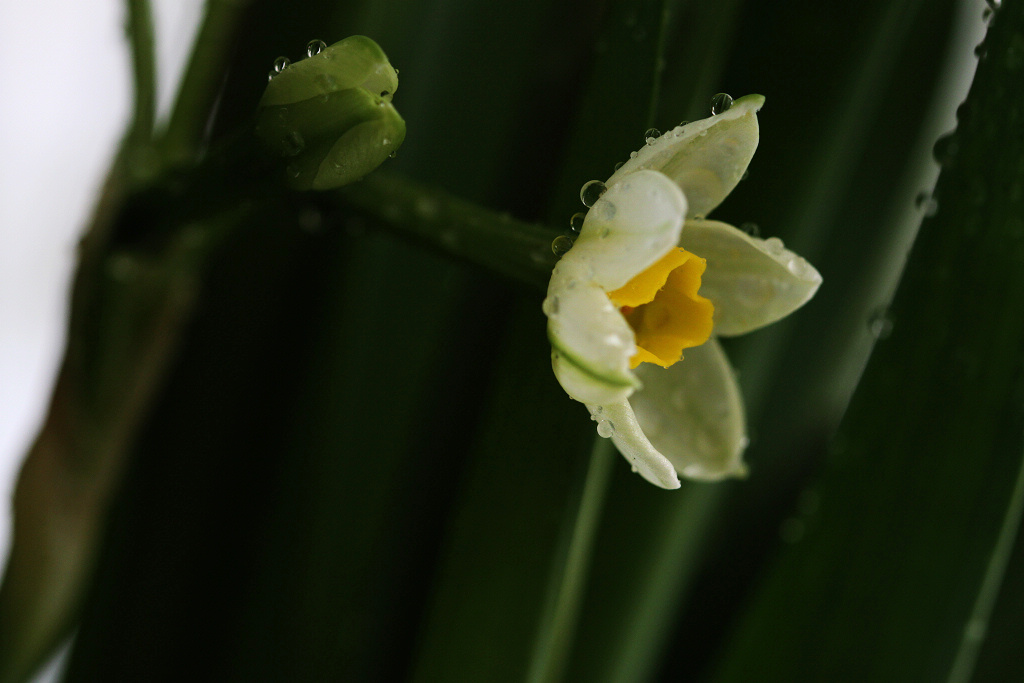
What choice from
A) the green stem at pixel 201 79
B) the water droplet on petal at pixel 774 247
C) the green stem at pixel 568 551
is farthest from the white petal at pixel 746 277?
the green stem at pixel 201 79

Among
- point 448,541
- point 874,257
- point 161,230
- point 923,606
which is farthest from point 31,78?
point 923,606

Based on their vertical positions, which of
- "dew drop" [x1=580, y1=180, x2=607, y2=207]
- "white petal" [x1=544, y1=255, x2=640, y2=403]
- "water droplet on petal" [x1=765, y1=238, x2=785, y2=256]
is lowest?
"white petal" [x1=544, y1=255, x2=640, y2=403]

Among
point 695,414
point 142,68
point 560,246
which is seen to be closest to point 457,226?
point 560,246

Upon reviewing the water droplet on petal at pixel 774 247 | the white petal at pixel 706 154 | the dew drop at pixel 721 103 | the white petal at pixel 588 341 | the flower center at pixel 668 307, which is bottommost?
the white petal at pixel 588 341

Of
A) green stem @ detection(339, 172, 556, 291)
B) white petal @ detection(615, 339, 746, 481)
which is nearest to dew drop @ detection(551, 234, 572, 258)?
green stem @ detection(339, 172, 556, 291)

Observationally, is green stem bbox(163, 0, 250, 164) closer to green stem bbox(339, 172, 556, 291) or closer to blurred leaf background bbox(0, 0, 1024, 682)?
blurred leaf background bbox(0, 0, 1024, 682)

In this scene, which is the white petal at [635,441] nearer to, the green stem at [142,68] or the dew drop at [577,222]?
the dew drop at [577,222]
